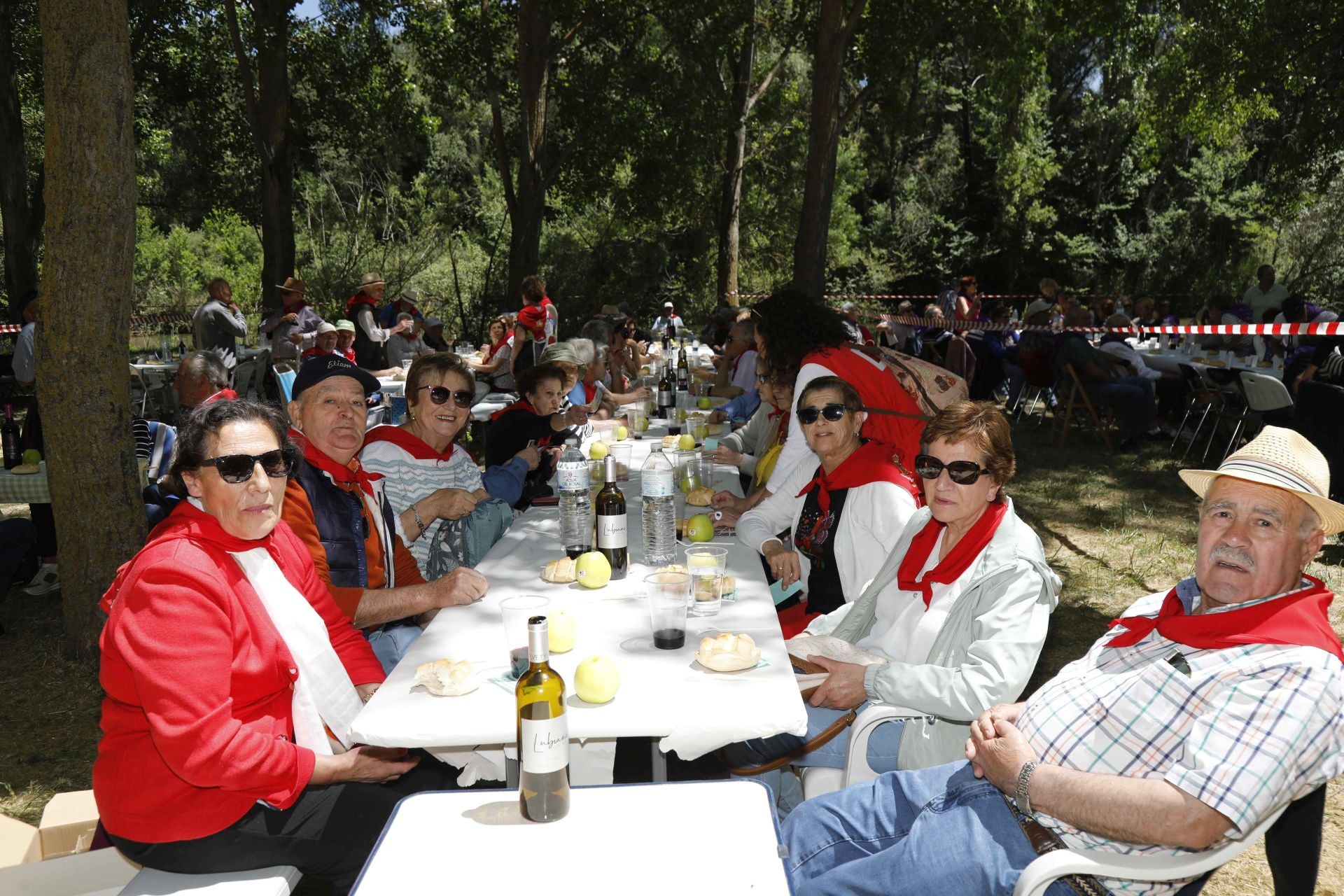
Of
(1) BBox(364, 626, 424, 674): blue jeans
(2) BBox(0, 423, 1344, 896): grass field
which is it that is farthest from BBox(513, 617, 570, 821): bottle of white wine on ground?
(2) BBox(0, 423, 1344, 896): grass field

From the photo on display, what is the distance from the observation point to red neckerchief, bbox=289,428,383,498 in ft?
9.83

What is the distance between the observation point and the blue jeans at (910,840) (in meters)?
1.88

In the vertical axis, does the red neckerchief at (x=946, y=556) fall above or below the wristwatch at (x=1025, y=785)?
above

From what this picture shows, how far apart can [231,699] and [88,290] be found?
2.95 metres

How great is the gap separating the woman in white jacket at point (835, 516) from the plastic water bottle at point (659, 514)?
41cm

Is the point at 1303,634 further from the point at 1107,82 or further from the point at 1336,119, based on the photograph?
the point at 1107,82

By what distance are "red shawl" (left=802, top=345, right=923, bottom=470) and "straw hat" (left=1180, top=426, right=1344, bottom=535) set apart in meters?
1.51

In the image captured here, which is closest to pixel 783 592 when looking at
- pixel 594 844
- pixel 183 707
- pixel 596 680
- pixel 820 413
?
pixel 820 413

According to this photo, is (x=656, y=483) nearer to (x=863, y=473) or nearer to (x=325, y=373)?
(x=863, y=473)

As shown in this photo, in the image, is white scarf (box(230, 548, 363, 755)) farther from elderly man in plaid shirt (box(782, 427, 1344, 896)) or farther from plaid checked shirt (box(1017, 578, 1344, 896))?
plaid checked shirt (box(1017, 578, 1344, 896))

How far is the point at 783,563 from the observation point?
3.42 m

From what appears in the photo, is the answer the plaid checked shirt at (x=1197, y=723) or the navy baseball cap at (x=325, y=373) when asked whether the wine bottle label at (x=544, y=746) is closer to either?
the plaid checked shirt at (x=1197, y=723)

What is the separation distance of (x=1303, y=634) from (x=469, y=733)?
1657 millimetres

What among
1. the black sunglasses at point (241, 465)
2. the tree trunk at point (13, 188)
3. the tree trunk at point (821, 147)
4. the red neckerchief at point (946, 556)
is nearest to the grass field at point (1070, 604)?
the red neckerchief at point (946, 556)
